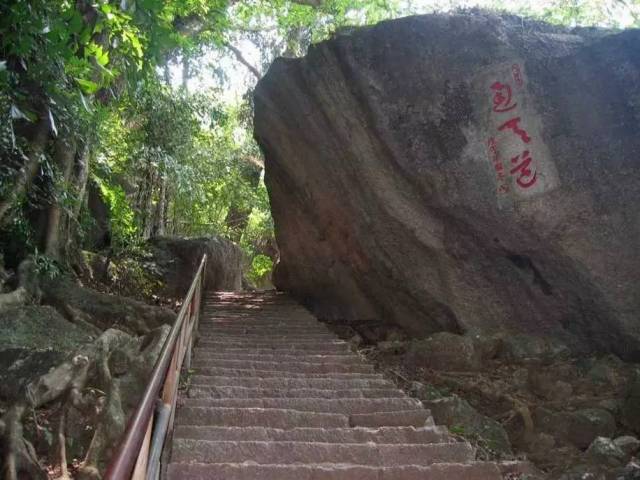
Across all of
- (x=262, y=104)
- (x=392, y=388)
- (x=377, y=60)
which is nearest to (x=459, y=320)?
(x=392, y=388)

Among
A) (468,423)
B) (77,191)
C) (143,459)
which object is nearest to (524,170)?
(468,423)

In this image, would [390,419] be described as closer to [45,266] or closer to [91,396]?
[91,396]

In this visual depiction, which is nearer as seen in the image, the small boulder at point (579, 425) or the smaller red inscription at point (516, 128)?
the small boulder at point (579, 425)

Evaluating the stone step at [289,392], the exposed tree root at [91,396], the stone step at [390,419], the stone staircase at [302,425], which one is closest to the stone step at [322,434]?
the stone staircase at [302,425]

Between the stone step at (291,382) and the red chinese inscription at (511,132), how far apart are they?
2.73 meters

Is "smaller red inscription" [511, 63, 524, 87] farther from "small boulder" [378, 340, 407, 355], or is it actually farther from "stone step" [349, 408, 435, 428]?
"stone step" [349, 408, 435, 428]

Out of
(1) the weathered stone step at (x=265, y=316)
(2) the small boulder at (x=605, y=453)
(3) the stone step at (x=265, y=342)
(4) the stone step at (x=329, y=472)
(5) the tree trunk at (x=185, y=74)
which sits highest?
(5) the tree trunk at (x=185, y=74)

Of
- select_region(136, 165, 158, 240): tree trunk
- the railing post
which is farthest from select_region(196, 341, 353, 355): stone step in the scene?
select_region(136, 165, 158, 240): tree trunk

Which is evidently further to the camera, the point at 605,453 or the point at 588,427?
the point at 588,427

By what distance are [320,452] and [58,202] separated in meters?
4.93

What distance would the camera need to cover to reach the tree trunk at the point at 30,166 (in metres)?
6.07

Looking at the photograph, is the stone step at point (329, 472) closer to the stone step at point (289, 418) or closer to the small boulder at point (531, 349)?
the stone step at point (289, 418)

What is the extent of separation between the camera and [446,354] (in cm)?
613

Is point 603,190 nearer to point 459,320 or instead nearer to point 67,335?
point 459,320
